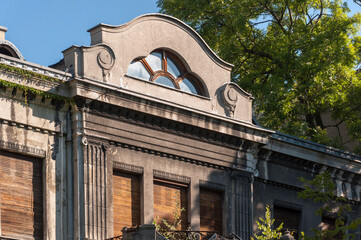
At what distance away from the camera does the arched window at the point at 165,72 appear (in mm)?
28578

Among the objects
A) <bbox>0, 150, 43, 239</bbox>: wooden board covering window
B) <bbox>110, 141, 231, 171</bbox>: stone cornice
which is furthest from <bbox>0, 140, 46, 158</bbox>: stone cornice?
<bbox>110, 141, 231, 171</bbox>: stone cornice

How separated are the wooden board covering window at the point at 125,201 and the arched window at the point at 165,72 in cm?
302

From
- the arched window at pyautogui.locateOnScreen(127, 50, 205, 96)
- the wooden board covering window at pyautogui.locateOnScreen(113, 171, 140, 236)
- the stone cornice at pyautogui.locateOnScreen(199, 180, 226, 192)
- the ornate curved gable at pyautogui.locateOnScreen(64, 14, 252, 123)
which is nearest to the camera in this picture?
the wooden board covering window at pyautogui.locateOnScreen(113, 171, 140, 236)

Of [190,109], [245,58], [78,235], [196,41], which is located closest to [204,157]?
[190,109]

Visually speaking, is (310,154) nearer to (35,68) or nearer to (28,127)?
(28,127)

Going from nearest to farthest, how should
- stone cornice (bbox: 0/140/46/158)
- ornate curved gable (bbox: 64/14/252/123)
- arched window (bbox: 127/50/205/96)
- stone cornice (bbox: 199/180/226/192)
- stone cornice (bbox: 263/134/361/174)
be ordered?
1. stone cornice (bbox: 0/140/46/158)
2. ornate curved gable (bbox: 64/14/252/123)
3. arched window (bbox: 127/50/205/96)
4. stone cornice (bbox: 199/180/226/192)
5. stone cornice (bbox: 263/134/361/174)

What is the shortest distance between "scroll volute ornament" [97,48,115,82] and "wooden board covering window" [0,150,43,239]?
3213mm

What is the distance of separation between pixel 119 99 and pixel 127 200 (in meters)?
2.87

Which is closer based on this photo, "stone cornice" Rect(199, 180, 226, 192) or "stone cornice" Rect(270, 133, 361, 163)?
"stone cornice" Rect(199, 180, 226, 192)

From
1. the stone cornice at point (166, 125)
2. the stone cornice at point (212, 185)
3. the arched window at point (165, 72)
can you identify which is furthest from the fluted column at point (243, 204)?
the arched window at point (165, 72)

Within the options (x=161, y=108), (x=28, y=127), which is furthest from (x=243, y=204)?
(x=28, y=127)

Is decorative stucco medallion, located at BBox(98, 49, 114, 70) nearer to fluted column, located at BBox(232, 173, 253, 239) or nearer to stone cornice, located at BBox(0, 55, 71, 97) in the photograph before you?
stone cornice, located at BBox(0, 55, 71, 97)

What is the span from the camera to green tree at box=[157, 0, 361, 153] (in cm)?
3897

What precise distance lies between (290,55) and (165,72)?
1135cm
